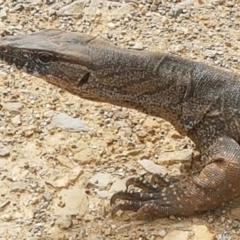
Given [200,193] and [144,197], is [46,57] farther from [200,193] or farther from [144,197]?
[200,193]

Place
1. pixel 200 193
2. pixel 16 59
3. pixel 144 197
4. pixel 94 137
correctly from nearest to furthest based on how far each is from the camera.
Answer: pixel 200 193, pixel 144 197, pixel 16 59, pixel 94 137

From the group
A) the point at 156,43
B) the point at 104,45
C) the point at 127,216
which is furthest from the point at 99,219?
the point at 156,43

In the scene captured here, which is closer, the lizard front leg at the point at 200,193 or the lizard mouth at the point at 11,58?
the lizard front leg at the point at 200,193

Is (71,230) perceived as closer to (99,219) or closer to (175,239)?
(99,219)

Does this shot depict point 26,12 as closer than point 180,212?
No

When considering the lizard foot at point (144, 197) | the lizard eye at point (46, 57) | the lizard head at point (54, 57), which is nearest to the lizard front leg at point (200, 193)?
the lizard foot at point (144, 197)

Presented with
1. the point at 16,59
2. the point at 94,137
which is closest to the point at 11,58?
the point at 16,59

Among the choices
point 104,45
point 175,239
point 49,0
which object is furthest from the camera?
point 49,0

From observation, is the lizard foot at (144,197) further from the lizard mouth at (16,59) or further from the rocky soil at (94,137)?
the lizard mouth at (16,59)
